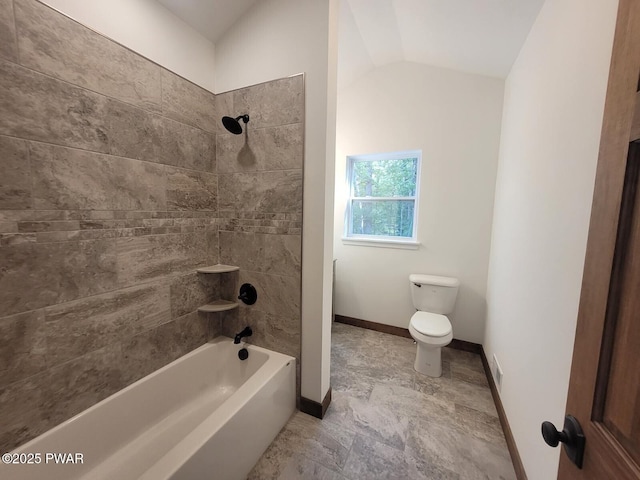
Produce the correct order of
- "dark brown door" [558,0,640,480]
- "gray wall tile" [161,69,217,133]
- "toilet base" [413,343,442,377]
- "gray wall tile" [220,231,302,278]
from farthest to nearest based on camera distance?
"toilet base" [413,343,442,377], "gray wall tile" [220,231,302,278], "gray wall tile" [161,69,217,133], "dark brown door" [558,0,640,480]

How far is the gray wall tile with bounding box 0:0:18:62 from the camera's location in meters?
0.93

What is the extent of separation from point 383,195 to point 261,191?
1538mm

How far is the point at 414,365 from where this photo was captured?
2.17 meters

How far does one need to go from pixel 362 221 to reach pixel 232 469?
2330 mm

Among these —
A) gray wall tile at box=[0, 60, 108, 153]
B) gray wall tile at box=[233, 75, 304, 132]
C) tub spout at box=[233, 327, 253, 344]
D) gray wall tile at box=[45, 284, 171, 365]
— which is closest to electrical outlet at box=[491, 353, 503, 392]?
tub spout at box=[233, 327, 253, 344]

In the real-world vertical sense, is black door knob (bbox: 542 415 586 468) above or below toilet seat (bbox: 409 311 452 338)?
above

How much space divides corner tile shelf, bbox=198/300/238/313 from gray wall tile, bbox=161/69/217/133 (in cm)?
126

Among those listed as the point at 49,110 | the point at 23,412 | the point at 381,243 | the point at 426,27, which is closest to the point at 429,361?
the point at 381,243

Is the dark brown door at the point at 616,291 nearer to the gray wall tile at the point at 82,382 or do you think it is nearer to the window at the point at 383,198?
the gray wall tile at the point at 82,382

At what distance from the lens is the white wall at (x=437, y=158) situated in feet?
7.08

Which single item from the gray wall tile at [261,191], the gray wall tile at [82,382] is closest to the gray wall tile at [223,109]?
the gray wall tile at [261,191]

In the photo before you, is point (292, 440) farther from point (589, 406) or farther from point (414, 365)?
point (589, 406)

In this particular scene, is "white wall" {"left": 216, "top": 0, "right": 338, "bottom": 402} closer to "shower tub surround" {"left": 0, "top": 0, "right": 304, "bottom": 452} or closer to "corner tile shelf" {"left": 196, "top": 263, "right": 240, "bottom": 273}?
"shower tub surround" {"left": 0, "top": 0, "right": 304, "bottom": 452}

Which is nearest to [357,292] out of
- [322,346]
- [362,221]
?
[362,221]
